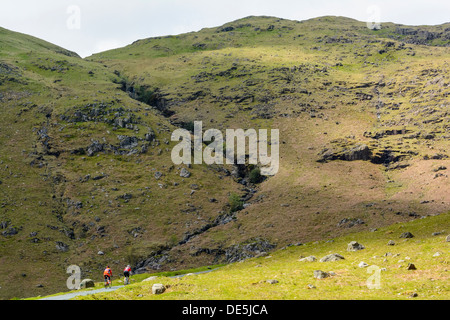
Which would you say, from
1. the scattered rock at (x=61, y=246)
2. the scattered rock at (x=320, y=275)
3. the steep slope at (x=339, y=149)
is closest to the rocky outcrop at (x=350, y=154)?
the steep slope at (x=339, y=149)

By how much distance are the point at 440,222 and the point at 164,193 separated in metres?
81.5

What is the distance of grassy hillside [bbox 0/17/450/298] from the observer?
92.4m

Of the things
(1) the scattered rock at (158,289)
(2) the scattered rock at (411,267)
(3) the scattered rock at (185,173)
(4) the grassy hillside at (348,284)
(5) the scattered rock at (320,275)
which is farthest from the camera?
(3) the scattered rock at (185,173)

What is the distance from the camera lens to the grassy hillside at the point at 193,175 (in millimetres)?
92375

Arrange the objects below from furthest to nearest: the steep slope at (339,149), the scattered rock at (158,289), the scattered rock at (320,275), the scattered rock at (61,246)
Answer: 1. the steep slope at (339,149)
2. the scattered rock at (61,246)
3. the scattered rock at (320,275)
4. the scattered rock at (158,289)

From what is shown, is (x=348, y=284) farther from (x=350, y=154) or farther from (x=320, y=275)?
(x=350, y=154)

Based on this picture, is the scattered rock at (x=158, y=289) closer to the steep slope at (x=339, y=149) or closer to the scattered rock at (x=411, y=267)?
the scattered rock at (x=411, y=267)

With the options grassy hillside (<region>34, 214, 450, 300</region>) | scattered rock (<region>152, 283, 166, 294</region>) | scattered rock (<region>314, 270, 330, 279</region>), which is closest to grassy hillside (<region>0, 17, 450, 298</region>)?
grassy hillside (<region>34, 214, 450, 300</region>)

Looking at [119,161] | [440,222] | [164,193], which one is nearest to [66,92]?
[119,161]

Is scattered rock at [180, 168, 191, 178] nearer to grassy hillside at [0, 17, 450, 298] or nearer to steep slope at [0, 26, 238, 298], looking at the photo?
steep slope at [0, 26, 238, 298]

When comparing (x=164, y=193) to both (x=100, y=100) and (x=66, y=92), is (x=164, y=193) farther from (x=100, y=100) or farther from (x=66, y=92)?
(x=66, y=92)

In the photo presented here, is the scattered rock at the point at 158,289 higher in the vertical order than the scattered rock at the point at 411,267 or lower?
lower

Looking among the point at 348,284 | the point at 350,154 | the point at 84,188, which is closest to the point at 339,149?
the point at 350,154
